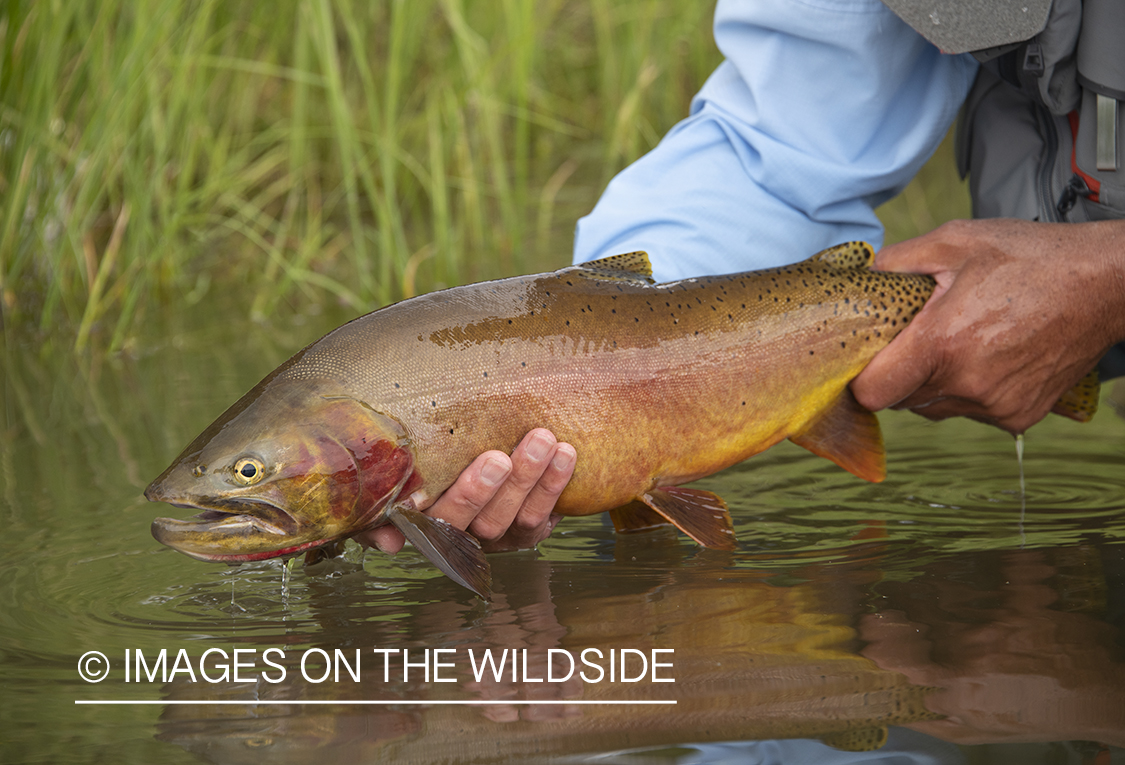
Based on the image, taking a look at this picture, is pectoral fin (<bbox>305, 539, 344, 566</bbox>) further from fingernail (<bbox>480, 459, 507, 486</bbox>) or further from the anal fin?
the anal fin

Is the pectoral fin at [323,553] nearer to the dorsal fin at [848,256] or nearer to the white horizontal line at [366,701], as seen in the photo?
the white horizontal line at [366,701]

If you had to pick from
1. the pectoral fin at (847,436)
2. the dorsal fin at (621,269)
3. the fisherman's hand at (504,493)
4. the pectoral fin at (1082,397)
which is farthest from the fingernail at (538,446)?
the pectoral fin at (1082,397)

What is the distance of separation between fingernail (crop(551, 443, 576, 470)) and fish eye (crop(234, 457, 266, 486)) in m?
0.44

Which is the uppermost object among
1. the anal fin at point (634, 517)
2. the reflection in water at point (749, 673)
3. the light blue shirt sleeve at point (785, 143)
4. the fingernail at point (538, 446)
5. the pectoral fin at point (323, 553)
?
the light blue shirt sleeve at point (785, 143)

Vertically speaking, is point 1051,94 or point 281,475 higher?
point 1051,94

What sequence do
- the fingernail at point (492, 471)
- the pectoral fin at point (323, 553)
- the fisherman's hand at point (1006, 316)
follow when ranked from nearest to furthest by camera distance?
1. the fingernail at point (492, 471)
2. the pectoral fin at point (323, 553)
3. the fisherman's hand at point (1006, 316)

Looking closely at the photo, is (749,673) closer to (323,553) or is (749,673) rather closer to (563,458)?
(563,458)

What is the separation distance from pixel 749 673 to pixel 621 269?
72 cm

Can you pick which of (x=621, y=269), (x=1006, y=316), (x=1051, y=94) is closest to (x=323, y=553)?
(x=621, y=269)

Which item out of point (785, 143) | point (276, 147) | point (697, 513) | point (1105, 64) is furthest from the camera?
point (276, 147)

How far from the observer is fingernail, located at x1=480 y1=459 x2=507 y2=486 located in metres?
1.77

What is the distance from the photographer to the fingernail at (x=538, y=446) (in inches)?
70.6

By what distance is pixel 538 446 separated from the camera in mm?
1792

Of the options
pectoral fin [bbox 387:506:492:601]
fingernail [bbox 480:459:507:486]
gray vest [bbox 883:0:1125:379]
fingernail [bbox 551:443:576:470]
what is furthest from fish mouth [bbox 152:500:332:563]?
gray vest [bbox 883:0:1125:379]
